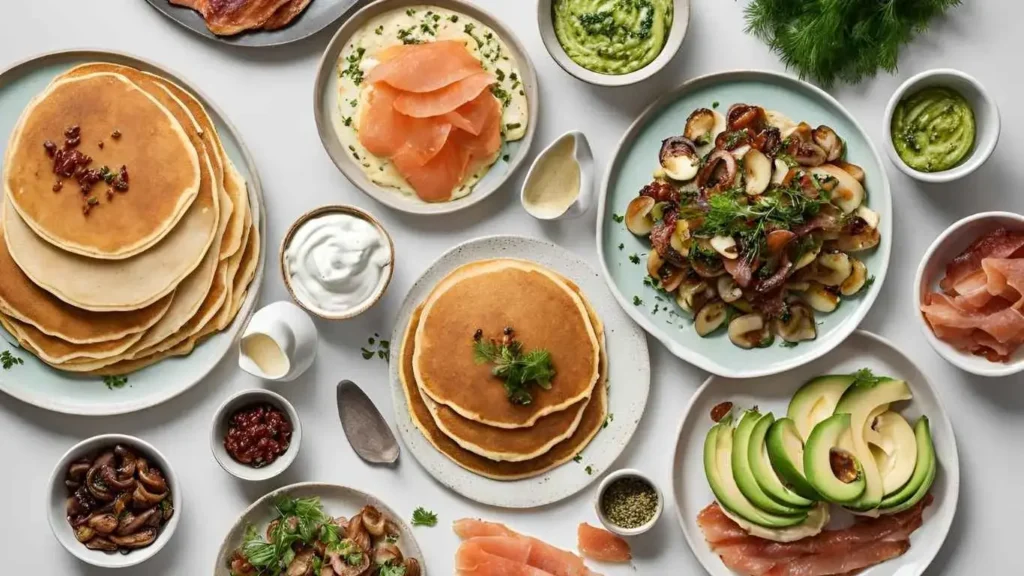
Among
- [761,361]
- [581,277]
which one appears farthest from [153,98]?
[761,361]

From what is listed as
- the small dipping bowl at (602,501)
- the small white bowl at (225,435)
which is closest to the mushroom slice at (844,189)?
the small dipping bowl at (602,501)

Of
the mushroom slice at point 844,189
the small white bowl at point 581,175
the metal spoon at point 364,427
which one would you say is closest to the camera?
the mushroom slice at point 844,189

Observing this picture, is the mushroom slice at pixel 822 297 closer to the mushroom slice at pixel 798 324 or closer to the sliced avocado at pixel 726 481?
the mushroom slice at pixel 798 324

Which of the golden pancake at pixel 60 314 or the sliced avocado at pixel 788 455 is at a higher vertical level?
the golden pancake at pixel 60 314

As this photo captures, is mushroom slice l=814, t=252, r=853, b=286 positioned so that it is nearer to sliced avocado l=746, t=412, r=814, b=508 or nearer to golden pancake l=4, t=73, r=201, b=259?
sliced avocado l=746, t=412, r=814, b=508

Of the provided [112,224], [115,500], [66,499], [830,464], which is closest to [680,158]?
[830,464]

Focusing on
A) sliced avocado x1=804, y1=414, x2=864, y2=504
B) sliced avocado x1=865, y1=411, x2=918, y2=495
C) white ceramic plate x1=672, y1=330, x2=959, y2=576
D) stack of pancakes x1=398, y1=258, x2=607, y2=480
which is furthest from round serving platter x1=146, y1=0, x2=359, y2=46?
sliced avocado x1=865, y1=411, x2=918, y2=495
